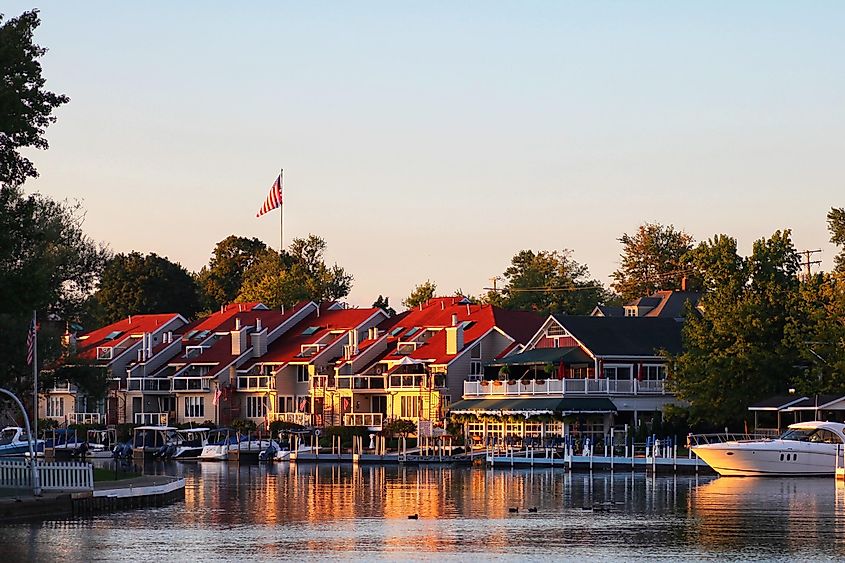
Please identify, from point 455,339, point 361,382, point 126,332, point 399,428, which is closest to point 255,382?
point 361,382

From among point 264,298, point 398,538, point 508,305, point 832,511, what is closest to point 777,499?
point 832,511

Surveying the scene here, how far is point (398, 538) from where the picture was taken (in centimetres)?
4941

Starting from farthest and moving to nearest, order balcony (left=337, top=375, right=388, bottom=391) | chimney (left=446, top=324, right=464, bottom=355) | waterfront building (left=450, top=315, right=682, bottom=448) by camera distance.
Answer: balcony (left=337, top=375, right=388, bottom=391) < chimney (left=446, top=324, right=464, bottom=355) < waterfront building (left=450, top=315, right=682, bottom=448)

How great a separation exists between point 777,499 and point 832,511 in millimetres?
7373

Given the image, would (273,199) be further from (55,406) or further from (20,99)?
(20,99)

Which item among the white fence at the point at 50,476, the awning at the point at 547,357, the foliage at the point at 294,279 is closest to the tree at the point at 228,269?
the foliage at the point at 294,279

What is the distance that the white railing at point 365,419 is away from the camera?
12090 cm

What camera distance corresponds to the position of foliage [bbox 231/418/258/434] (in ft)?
421

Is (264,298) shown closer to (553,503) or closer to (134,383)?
(134,383)

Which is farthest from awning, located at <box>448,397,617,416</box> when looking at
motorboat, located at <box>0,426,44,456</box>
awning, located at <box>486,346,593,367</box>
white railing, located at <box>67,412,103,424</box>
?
white railing, located at <box>67,412,103,424</box>

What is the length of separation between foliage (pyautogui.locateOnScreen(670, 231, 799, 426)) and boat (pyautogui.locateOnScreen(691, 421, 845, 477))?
32.9 feet

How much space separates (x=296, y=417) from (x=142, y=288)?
177 feet

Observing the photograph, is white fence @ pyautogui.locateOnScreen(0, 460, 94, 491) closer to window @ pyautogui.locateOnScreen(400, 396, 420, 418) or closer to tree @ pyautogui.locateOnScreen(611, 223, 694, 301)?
window @ pyautogui.locateOnScreen(400, 396, 420, 418)

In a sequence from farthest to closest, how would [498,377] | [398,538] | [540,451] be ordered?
[498,377] < [540,451] < [398,538]
